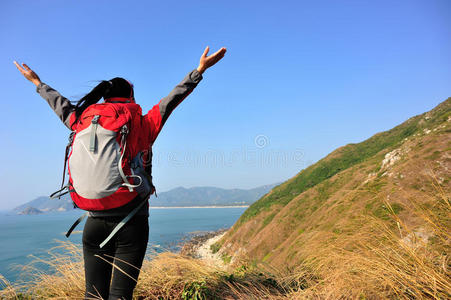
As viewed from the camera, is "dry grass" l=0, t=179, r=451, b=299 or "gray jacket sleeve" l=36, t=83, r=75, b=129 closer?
"gray jacket sleeve" l=36, t=83, r=75, b=129

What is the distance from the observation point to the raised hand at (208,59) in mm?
2260

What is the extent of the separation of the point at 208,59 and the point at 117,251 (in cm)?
166

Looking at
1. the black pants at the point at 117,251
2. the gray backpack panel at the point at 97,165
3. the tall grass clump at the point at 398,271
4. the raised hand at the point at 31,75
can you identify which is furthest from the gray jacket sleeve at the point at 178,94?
the tall grass clump at the point at 398,271

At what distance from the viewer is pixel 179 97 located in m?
2.09

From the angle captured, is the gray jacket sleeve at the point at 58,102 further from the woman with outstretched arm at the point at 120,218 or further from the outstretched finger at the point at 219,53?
the outstretched finger at the point at 219,53

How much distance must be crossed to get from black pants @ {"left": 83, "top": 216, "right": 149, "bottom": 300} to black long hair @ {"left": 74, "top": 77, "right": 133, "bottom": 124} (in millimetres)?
892

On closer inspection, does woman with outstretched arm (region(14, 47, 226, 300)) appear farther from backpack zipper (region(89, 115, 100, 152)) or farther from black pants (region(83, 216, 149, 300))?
backpack zipper (region(89, 115, 100, 152))

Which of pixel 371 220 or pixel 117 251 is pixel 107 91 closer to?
pixel 117 251

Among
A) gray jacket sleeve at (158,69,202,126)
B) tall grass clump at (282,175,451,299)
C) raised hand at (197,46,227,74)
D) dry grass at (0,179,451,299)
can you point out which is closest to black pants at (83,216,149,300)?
gray jacket sleeve at (158,69,202,126)

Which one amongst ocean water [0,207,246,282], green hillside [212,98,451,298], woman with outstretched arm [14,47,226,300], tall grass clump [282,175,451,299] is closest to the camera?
woman with outstretched arm [14,47,226,300]

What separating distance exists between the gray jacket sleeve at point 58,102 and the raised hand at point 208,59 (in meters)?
1.16

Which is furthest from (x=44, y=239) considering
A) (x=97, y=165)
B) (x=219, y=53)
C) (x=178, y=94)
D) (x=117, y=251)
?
(x=219, y=53)

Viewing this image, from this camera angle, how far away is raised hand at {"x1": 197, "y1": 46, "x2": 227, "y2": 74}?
7.41ft

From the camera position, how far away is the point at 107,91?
85.5 inches
